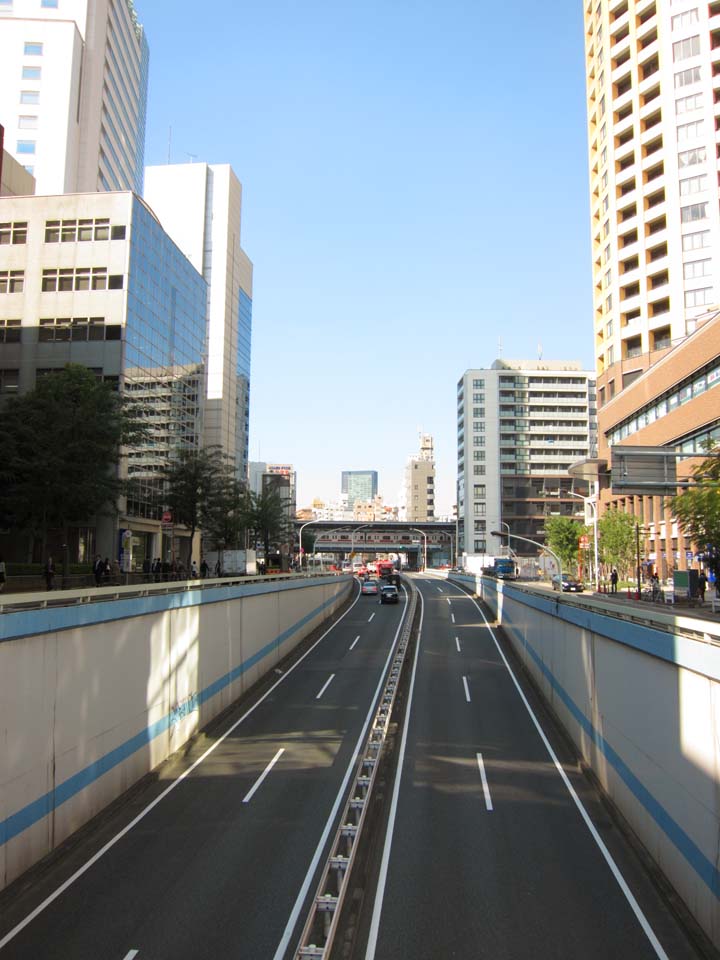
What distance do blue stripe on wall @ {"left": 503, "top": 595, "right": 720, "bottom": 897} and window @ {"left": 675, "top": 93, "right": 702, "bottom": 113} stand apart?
6772cm

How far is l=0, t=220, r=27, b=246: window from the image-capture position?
56.0 metres

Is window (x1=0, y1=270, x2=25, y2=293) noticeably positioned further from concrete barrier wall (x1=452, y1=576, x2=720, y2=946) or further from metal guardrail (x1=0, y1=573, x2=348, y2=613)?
concrete barrier wall (x1=452, y1=576, x2=720, y2=946)

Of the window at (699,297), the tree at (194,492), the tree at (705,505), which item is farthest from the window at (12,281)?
the window at (699,297)

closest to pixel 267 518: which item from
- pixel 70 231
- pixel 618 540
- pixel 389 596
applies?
pixel 389 596

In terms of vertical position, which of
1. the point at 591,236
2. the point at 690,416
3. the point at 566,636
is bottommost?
the point at 566,636

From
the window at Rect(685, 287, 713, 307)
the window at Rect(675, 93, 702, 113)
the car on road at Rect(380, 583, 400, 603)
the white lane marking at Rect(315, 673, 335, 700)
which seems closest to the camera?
the white lane marking at Rect(315, 673, 335, 700)

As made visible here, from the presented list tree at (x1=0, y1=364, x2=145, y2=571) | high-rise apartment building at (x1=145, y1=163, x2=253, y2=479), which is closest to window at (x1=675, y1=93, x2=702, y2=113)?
high-rise apartment building at (x1=145, y1=163, x2=253, y2=479)

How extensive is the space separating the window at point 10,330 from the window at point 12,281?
2.38 metres

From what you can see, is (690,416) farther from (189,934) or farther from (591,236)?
(189,934)

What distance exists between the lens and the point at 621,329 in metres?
76.6

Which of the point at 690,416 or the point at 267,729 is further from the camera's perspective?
the point at 690,416

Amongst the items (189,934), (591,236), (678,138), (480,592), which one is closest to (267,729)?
(189,934)

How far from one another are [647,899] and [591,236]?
282 feet

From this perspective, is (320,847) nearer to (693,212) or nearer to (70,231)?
(70,231)
